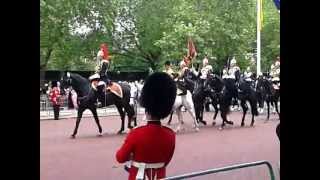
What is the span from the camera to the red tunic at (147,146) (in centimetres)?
222

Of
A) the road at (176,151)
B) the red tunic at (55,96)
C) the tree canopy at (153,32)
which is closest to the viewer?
the road at (176,151)

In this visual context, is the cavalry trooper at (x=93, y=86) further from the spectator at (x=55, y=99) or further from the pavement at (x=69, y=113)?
the pavement at (x=69, y=113)

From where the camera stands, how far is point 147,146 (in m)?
2.22

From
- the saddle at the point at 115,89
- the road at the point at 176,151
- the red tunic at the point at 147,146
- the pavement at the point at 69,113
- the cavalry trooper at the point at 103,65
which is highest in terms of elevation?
the cavalry trooper at the point at 103,65

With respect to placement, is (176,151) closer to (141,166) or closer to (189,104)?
(189,104)

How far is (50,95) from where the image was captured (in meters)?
16.3

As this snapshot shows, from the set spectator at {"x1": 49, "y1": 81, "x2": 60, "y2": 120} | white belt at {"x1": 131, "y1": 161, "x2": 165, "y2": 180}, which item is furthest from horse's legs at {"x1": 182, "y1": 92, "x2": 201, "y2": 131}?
white belt at {"x1": 131, "y1": 161, "x2": 165, "y2": 180}

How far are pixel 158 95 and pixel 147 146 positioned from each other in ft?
1.16

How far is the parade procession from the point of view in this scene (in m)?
2.54

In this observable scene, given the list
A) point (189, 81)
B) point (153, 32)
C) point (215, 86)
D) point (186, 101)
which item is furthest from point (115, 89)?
point (153, 32)

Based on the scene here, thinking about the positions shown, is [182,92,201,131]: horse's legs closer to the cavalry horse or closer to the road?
the cavalry horse

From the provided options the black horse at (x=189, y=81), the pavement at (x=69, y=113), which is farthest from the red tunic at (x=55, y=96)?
the black horse at (x=189, y=81)
